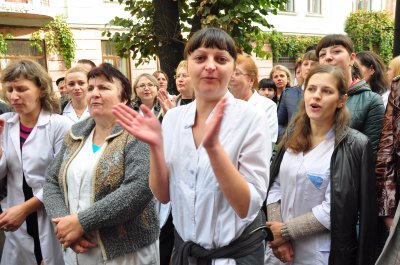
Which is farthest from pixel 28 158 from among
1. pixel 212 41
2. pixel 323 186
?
pixel 323 186

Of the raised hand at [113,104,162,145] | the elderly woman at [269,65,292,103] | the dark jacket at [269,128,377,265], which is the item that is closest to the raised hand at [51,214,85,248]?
the raised hand at [113,104,162,145]

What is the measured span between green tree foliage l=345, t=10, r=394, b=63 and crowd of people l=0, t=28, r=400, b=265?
18458 millimetres

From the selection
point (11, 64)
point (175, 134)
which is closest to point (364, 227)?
point (175, 134)

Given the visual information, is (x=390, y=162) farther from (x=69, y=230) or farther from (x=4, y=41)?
(x=4, y=41)

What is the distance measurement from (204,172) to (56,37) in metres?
12.5

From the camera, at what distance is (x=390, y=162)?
237 cm

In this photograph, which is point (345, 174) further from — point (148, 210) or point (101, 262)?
point (101, 262)

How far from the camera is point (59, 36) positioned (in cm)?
1288

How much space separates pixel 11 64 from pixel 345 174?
247cm

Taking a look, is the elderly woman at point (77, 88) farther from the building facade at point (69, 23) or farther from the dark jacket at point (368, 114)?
the building facade at point (69, 23)

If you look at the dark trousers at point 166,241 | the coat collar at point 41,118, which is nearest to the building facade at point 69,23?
the dark trousers at point 166,241

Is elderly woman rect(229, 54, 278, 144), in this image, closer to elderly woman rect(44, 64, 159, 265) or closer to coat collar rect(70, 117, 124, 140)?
elderly woman rect(44, 64, 159, 265)

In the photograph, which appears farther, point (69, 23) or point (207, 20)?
point (69, 23)

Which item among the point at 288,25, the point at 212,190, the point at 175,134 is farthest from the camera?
the point at 288,25
